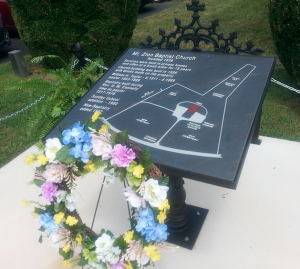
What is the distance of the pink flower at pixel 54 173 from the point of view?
1553mm

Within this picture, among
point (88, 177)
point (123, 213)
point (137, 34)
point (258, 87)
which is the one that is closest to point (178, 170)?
point (258, 87)

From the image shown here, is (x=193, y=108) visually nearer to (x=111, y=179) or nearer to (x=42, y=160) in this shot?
(x=111, y=179)

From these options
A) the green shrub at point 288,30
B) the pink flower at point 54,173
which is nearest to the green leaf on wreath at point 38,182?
the pink flower at point 54,173

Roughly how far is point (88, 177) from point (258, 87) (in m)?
1.97

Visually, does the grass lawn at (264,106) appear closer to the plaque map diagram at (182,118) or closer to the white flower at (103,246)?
the plaque map diagram at (182,118)

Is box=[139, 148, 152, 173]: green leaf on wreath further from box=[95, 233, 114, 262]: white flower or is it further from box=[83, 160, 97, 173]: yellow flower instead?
box=[95, 233, 114, 262]: white flower

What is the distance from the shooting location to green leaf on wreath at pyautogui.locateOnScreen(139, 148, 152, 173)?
4.81 feet

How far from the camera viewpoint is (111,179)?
164 cm

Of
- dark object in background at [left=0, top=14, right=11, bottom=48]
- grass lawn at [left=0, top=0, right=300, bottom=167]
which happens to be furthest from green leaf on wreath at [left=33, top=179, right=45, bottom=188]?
dark object in background at [left=0, top=14, right=11, bottom=48]

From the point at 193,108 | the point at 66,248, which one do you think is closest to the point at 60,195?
the point at 66,248

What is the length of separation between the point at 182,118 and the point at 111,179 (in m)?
0.59

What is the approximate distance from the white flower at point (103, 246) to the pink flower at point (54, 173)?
386mm

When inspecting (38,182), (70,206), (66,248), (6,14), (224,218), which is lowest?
(6,14)

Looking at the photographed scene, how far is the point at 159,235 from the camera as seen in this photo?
1484 mm
